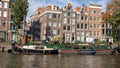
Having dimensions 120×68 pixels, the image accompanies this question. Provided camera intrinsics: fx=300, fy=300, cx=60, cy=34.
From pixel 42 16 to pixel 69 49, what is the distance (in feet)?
97.6

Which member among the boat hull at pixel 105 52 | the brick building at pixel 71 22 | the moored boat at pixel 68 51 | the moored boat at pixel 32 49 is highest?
the brick building at pixel 71 22

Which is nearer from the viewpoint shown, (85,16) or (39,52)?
(39,52)

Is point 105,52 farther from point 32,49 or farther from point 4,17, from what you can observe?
point 4,17

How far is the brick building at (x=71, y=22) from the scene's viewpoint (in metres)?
88.7

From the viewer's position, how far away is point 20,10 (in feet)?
243

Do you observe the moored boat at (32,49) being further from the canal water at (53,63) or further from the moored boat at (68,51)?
the canal water at (53,63)

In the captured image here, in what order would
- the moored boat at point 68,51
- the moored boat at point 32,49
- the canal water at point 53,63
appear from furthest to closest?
the moored boat at point 68,51
the moored boat at point 32,49
the canal water at point 53,63

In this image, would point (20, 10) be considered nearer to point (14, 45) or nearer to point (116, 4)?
point (14, 45)

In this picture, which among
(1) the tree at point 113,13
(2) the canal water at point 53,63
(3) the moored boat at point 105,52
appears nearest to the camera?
(2) the canal water at point 53,63

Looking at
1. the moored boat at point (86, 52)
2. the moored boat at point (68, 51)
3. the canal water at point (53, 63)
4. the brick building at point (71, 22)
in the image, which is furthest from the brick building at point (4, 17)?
the canal water at point (53, 63)

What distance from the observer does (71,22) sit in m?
91.6

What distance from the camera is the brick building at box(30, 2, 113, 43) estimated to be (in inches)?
3492

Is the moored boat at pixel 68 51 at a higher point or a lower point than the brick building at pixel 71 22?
lower

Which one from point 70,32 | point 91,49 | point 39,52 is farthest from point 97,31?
point 39,52
